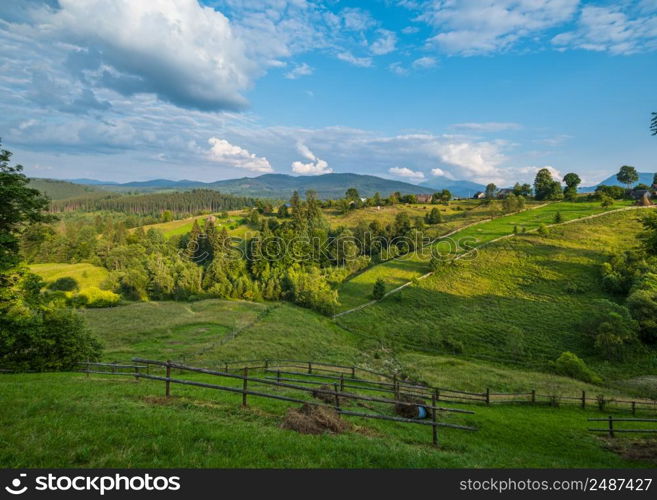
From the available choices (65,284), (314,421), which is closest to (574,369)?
(314,421)

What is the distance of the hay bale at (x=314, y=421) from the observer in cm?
971

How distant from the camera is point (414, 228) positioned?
90.4 m

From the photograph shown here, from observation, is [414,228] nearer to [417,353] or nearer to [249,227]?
[417,353]

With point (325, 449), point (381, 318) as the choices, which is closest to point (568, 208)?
point (381, 318)

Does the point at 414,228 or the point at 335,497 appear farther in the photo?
the point at 414,228

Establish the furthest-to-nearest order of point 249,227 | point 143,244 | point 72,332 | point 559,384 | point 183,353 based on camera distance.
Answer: point 249,227 → point 143,244 → point 183,353 → point 559,384 → point 72,332

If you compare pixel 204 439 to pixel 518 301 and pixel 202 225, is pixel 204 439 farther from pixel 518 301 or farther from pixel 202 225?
pixel 202 225

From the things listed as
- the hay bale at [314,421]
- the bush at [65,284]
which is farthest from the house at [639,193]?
the bush at [65,284]

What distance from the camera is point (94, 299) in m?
66.2

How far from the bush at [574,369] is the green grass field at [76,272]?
100.0 metres

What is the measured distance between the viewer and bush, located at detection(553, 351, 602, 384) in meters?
33.0

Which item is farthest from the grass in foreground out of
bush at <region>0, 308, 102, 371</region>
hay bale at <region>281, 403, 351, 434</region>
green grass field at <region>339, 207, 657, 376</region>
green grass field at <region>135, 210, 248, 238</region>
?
green grass field at <region>135, 210, 248, 238</region>

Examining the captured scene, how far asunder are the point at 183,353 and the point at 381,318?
3359 cm

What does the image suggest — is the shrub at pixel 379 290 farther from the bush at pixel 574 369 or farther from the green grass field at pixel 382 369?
the bush at pixel 574 369
